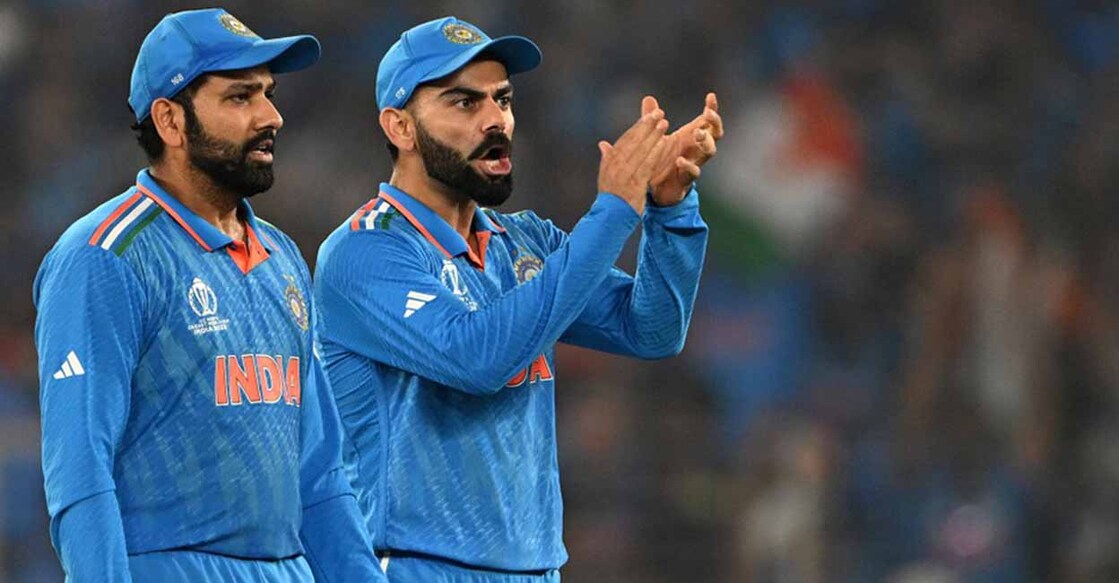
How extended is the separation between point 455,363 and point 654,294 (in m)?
0.60

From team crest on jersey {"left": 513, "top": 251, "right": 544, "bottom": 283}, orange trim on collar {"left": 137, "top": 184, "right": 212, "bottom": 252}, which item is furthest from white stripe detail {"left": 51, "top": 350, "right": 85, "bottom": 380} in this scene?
team crest on jersey {"left": 513, "top": 251, "right": 544, "bottom": 283}

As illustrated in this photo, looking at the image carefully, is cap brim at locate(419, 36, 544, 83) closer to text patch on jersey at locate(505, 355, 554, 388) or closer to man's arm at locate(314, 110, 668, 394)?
man's arm at locate(314, 110, 668, 394)

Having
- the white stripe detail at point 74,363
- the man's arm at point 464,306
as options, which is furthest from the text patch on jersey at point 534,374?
the white stripe detail at point 74,363

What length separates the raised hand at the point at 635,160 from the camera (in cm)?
375

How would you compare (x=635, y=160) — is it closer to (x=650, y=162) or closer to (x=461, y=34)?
(x=650, y=162)

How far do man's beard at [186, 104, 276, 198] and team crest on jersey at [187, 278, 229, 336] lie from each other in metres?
0.21

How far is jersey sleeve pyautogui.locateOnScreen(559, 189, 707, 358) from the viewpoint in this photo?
404cm

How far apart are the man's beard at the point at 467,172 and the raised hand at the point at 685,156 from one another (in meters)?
0.31

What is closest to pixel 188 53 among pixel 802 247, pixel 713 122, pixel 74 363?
pixel 74 363

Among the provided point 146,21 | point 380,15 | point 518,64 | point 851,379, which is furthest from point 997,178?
point 518,64

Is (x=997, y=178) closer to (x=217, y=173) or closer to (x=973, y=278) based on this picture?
(x=973, y=278)

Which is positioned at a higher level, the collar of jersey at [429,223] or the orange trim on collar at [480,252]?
the collar of jersey at [429,223]

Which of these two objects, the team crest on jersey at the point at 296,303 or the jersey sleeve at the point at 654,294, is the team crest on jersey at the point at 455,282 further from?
the team crest on jersey at the point at 296,303

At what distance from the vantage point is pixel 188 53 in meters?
3.29
